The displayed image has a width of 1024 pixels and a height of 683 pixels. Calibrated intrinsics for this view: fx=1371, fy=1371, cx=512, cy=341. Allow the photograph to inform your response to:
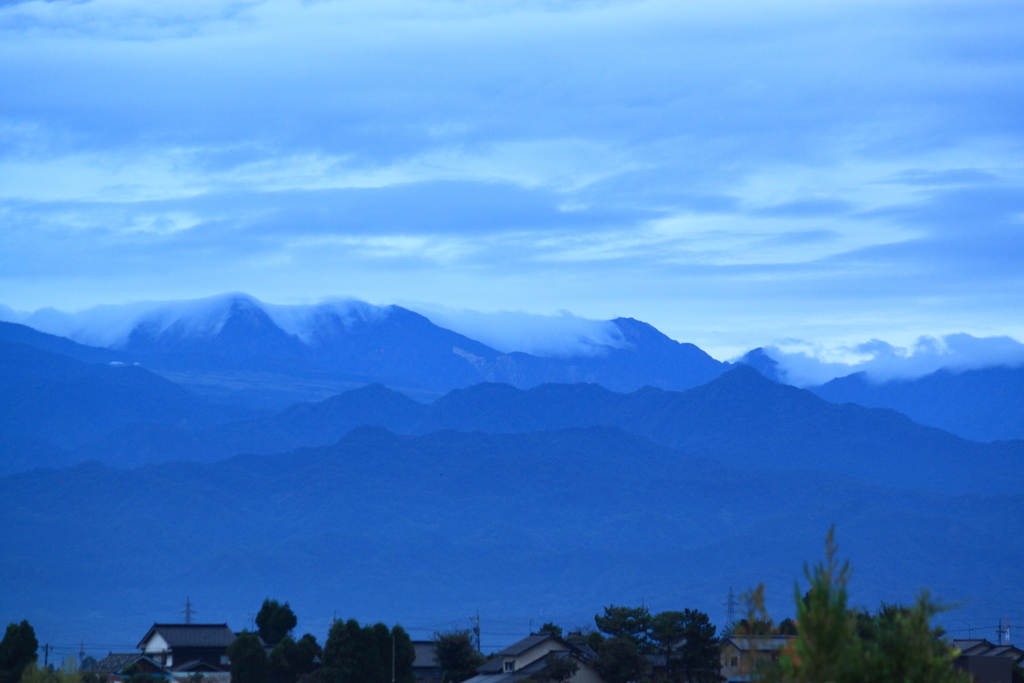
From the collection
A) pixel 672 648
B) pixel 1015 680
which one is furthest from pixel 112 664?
pixel 1015 680

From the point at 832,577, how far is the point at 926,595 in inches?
50.7

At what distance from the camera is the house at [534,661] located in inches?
2840

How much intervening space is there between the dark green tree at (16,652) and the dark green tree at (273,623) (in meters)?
26.8

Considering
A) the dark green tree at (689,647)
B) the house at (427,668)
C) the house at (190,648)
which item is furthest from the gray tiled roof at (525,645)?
the house at (190,648)

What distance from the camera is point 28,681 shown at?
50.5m

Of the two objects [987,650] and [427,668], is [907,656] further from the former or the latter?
[427,668]

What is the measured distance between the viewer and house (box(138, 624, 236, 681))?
85.1m

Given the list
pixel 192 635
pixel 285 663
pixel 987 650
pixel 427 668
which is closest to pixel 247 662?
pixel 285 663

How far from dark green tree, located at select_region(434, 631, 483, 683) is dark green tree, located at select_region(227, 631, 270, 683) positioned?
502 inches

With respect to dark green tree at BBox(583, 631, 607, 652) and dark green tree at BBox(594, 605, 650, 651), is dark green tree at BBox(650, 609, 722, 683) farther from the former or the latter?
dark green tree at BBox(583, 631, 607, 652)

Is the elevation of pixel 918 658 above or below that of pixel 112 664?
below

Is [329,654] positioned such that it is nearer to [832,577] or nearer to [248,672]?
[248,672]

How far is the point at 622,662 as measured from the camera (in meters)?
71.2

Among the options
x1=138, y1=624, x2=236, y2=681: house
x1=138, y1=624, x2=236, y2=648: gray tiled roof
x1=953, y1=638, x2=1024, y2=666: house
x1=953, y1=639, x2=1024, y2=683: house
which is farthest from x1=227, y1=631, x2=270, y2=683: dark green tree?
x1=953, y1=638, x2=1024, y2=666: house
